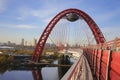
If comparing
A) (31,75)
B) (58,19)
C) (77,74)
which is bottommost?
(31,75)

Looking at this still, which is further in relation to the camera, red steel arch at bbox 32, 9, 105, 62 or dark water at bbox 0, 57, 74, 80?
red steel arch at bbox 32, 9, 105, 62

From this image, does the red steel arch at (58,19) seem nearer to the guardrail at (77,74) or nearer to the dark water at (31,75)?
the dark water at (31,75)

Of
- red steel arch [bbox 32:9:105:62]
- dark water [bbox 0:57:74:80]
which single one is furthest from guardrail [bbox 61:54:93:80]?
red steel arch [bbox 32:9:105:62]

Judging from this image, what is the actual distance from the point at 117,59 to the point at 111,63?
81 cm

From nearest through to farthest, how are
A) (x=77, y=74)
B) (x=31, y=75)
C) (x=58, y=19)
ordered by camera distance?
1. (x=77, y=74)
2. (x=31, y=75)
3. (x=58, y=19)

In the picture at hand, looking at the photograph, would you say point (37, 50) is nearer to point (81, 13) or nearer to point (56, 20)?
point (56, 20)

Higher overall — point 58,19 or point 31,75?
point 58,19

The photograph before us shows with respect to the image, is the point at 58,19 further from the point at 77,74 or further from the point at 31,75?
the point at 77,74

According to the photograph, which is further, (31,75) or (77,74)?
(31,75)

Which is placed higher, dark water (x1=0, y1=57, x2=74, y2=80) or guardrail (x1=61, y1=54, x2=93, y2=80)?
guardrail (x1=61, y1=54, x2=93, y2=80)

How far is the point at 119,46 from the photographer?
5.63 metres

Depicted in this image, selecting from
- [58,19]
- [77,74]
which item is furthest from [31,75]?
[77,74]

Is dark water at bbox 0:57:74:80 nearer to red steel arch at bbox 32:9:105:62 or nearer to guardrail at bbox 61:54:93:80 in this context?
red steel arch at bbox 32:9:105:62

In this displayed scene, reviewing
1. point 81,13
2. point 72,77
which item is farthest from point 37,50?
point 72,77
